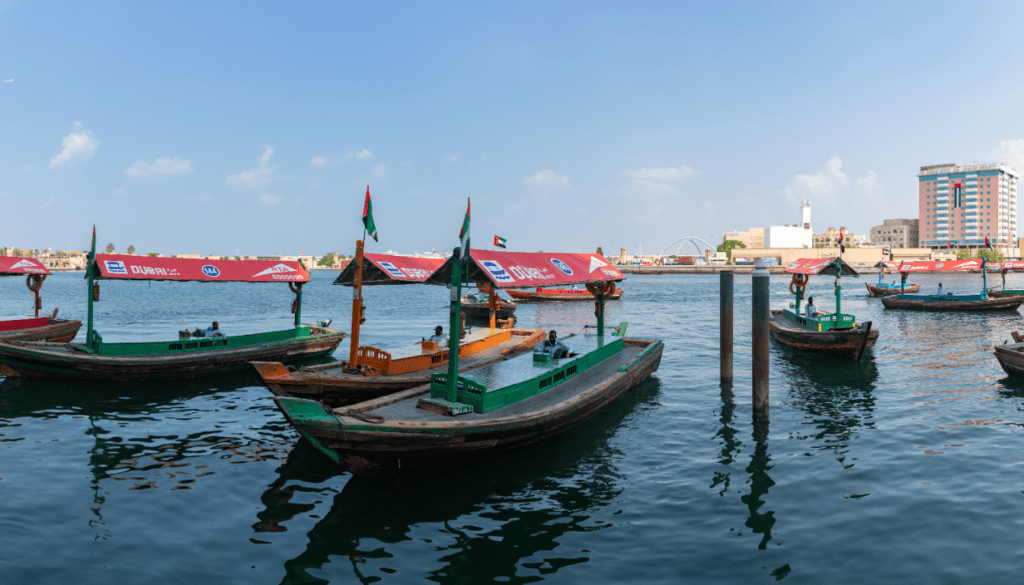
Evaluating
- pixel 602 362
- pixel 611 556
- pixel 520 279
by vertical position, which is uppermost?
pixel 520 279

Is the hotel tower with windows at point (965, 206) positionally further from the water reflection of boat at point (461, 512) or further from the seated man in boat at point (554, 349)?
the water reflection of boat at point (461, 512)

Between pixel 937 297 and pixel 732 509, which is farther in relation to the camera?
pixel 937 297

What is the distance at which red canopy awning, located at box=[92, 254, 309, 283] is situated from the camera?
20547mm

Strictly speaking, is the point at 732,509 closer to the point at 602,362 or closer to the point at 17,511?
the point at 602,362

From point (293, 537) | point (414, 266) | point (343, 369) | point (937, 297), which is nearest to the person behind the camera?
point (293, 537)

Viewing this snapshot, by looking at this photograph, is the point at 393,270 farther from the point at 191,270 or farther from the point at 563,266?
the point at 191,270

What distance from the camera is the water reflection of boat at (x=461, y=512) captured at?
8680 millimetres

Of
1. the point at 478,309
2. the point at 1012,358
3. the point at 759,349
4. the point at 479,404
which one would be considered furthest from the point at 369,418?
the point at 478,309

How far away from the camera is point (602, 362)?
20.0m

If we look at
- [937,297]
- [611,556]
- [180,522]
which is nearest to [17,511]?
[180,522]

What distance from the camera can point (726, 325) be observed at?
20.5 metres

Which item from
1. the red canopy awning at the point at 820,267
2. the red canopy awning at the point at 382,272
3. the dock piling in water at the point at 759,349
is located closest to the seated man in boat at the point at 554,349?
the red canopy awning at the point at 382,272

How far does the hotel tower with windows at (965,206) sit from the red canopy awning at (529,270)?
21261 centimetres

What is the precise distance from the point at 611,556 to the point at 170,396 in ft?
53.7
